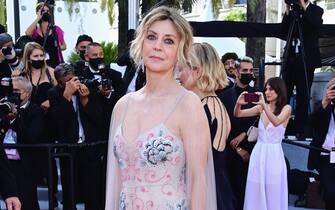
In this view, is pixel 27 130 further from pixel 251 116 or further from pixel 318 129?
pixel 318 129

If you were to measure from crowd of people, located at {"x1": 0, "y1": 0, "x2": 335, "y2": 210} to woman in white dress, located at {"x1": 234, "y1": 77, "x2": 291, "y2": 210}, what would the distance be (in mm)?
11

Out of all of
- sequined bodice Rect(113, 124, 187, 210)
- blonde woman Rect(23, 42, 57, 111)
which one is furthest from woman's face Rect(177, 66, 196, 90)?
blonde woman Rect(23, 42, 57, 111)

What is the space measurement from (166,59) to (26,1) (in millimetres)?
12471

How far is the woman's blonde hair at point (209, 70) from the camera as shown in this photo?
12.5 feet

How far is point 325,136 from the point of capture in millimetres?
5555

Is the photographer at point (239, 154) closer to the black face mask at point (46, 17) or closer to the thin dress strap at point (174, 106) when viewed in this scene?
the black face mask at point (46, 17)

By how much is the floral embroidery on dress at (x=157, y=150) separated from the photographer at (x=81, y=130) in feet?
9.81

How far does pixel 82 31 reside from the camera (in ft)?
61.6

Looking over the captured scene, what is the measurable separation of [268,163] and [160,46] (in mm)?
3380

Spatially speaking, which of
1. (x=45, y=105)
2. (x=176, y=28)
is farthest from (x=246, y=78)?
(x=176, y=28)

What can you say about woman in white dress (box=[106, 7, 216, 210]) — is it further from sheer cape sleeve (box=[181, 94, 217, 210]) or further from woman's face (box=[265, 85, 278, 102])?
woman's face (box=[265, 85, 278, 102])

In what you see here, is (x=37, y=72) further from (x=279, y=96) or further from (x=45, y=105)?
(x=279, y=96)

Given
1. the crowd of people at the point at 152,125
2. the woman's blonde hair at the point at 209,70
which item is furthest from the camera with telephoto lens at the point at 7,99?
the woman's blonde hair at the point at 209,70

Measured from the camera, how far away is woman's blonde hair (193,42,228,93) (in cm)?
381
